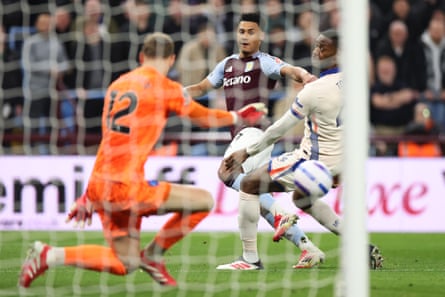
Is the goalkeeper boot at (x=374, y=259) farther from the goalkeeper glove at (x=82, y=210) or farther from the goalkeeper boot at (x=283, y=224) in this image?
the goalkeeper glove at (x=82, y=210)

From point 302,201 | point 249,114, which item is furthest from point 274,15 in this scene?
point 249,114

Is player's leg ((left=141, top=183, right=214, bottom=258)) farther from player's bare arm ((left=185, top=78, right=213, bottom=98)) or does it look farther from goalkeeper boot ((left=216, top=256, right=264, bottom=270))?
player's bare arm ((left=185, top=78, right=213, bottom=98))

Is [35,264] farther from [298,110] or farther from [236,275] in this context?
[298,110]

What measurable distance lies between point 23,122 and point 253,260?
5744mm

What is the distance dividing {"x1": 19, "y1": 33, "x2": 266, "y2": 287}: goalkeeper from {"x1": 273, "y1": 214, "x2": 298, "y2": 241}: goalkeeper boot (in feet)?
5.13

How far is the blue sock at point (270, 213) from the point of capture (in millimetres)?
9016

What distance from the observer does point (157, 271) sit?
7.43 meters

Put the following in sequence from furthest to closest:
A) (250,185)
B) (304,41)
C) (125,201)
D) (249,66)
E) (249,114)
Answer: (304,41)
(249,66)
(250,185)
(249,114)
(125,201)

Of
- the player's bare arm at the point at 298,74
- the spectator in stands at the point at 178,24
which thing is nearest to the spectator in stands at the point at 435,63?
the spectator in stands at the point at 178,24

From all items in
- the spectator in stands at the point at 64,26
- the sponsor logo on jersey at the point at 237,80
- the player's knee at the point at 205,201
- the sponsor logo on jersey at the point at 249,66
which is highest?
the spectator in stands at the point at 64,26

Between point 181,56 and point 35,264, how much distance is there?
6.34 metres

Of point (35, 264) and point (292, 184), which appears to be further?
point (292, 184)

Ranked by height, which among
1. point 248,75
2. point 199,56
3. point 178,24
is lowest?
point 248,75

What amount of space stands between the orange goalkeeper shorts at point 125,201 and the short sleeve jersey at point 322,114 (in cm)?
149
